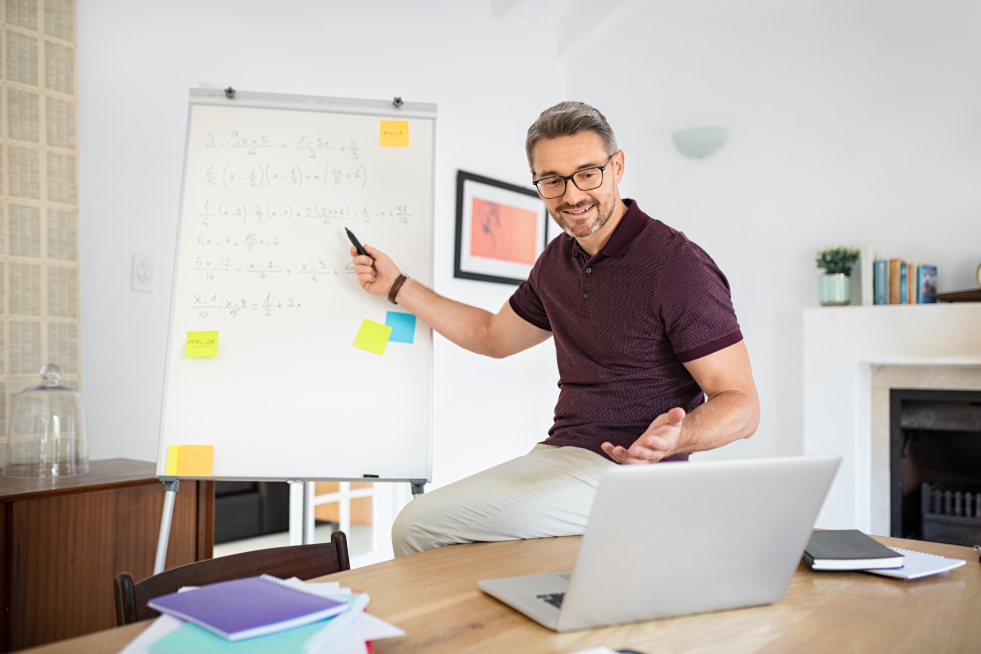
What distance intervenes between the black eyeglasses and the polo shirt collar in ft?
0.33

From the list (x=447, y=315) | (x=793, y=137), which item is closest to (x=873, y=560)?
(x=447, y=315)

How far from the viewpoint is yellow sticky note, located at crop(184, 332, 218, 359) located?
68.3 inches

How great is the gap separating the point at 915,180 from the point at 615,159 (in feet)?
5.93

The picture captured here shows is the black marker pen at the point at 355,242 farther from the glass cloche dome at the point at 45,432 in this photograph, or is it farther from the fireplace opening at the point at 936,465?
the fireplace opening at the point at 936,465

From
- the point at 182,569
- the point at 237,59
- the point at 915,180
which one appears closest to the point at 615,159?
the point at 182,569

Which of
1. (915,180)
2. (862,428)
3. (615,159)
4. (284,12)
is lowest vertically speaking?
(862,428)

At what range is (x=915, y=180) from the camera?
2.83 meters

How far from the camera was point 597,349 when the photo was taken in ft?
5.16

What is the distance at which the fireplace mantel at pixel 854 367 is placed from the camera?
2654 mm

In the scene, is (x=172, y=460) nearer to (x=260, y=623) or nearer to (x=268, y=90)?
(x=260, y=623)

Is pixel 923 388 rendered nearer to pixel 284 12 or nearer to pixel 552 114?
pixel 552 114

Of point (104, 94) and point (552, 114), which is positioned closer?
point (552, 114)

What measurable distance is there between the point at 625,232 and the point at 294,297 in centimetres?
80

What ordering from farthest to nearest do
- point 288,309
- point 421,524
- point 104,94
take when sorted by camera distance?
1. point 104,94
2. point 288,309
3. point 421,524
